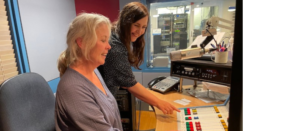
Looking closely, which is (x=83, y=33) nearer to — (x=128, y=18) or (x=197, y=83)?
(x=128, y=18)

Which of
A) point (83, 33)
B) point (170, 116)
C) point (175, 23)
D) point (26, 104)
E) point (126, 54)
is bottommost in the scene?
point (170, 116)

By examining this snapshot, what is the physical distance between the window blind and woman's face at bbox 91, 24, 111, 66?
1345 mm

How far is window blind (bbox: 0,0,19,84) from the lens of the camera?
1.57 m

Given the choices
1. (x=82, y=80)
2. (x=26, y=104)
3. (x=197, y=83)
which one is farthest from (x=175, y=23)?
(x=26, y=104)

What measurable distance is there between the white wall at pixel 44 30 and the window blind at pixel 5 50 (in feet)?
0.54

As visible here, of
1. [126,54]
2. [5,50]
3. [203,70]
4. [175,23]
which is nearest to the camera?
[126,54]

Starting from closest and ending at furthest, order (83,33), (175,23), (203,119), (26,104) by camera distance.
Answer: (83,33) < (26,104) < (203,119) < (175,23)

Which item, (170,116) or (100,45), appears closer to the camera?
(100,45)

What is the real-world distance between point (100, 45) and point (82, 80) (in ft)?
0.66

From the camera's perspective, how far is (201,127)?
0.96 metres

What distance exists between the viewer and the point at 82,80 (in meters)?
0.83
